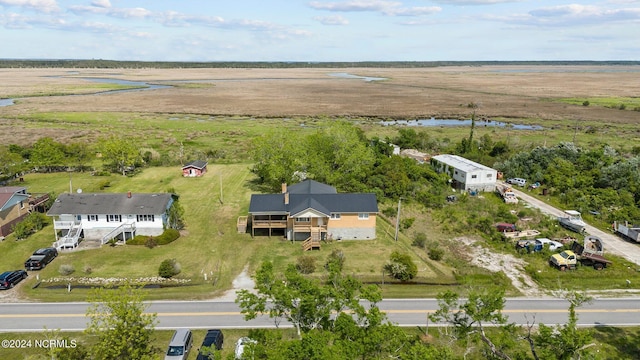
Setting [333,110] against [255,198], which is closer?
[255,198]

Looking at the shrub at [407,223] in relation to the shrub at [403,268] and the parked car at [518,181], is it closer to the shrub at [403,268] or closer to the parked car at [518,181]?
the shrub at [403,268]

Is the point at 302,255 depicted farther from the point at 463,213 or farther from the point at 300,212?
the point at 463,213

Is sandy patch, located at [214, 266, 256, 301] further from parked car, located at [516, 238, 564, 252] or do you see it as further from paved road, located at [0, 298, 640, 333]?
parked car, located at [516, 238, 564, 252]

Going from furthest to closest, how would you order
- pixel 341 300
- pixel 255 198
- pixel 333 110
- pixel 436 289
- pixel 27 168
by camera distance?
1. pixel 333 110
2. pixel 27 168
3. pixel 255 198
4. pixel 436 289
5. pixel 341 300

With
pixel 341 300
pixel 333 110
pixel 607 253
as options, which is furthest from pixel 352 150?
pixel 333 110

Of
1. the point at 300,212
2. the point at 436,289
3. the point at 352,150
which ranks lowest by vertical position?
the point at 436,289

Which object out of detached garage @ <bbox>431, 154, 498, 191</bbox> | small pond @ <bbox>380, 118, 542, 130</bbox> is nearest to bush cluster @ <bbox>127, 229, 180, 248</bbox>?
detached garage @ <bbox>431, 154, 498, 191</bbox>
